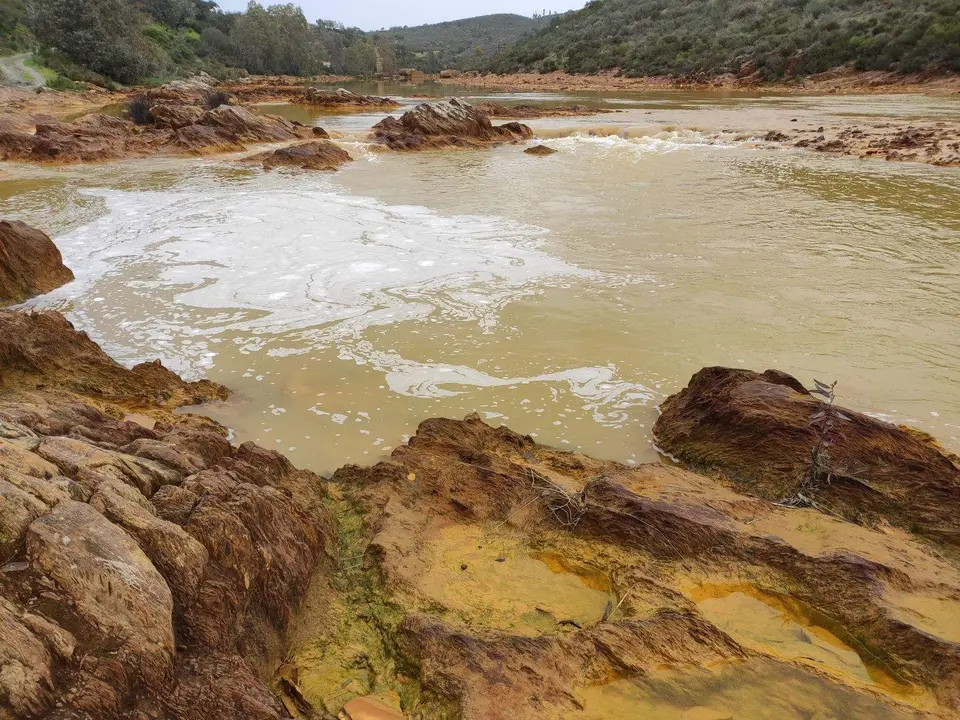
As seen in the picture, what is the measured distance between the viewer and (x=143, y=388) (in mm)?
4082

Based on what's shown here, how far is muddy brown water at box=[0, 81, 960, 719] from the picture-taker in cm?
225

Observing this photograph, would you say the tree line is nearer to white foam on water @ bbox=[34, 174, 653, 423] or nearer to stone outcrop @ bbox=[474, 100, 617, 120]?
stone outcrop @ bbox=[474, 100, 617, 120]

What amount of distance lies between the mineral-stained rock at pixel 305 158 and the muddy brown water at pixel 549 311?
2396 millimetres

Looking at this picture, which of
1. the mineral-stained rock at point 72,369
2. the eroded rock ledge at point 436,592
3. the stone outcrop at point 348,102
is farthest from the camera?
the stone outcrop at point 348,102

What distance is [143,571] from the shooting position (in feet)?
5.67

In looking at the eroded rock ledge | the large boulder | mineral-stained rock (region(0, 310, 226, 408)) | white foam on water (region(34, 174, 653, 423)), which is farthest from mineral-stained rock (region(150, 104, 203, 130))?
the eroded rock ledge

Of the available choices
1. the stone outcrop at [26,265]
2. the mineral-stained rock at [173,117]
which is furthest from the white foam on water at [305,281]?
the mineral-stained rock at [173,117]

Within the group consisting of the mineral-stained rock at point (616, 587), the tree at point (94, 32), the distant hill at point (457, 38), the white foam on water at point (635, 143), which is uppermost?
the distant hill at point (457, 38)

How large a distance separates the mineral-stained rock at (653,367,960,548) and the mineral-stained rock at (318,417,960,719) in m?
0.26

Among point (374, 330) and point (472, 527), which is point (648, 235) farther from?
point (472, 527)

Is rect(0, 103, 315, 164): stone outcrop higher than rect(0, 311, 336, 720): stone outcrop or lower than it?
higher

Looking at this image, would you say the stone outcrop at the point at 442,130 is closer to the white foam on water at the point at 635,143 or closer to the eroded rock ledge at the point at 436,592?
the white foam on water at the point at 635,143

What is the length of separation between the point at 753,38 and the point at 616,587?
1810 inches

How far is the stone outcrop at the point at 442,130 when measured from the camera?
680 inches
